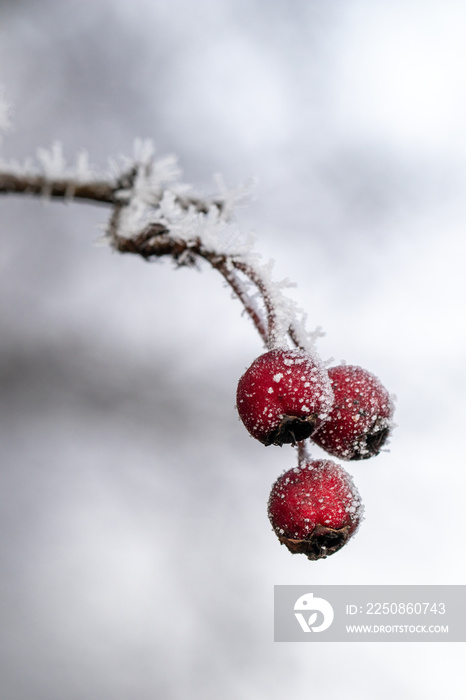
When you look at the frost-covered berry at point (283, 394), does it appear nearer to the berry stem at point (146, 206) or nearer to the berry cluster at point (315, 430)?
the berry cluster at point (315, 430)

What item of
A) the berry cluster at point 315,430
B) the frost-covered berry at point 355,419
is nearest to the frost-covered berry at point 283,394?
the berry cluster at point 315,430

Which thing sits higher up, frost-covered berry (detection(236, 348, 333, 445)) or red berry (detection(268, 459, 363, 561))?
frost-covered berry (detection(236, 348, 333, 445))

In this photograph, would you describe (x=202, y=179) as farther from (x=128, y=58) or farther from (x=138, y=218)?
(x=138, y=218)

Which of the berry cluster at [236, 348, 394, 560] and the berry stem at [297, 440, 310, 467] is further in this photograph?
the berry stem at [297, 440, 310, 467]
